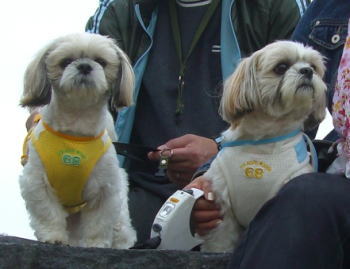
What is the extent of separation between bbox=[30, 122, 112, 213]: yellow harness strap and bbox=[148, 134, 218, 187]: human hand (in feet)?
1.40

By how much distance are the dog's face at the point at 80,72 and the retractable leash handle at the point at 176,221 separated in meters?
0.68

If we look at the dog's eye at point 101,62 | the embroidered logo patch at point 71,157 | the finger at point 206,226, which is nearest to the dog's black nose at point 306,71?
the finger at point 206,226

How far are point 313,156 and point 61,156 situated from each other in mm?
1214

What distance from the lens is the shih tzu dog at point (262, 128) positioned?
3.03m

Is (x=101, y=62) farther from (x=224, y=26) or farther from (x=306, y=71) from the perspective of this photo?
(x=306, y=71)

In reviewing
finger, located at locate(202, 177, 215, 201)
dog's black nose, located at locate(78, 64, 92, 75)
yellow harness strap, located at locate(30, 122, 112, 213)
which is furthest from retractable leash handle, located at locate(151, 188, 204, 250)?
dog's black nose, located at locate(78, 64, 92, 75)

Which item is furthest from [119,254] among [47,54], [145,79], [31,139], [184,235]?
[145,79]

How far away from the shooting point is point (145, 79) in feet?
13.4

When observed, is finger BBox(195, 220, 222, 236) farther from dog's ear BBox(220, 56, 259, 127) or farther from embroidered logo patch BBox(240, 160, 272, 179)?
dog's ear BBox(220, 56, 259, 127)

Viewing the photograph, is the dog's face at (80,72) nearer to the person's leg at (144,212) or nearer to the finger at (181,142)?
the finger at (181,142)

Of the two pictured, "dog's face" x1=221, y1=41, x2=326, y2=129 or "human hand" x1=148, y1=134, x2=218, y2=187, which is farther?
"human hand" x1=148, y1=134, x2=218, y2=187

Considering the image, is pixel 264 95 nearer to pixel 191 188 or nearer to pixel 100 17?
pixel 191 188

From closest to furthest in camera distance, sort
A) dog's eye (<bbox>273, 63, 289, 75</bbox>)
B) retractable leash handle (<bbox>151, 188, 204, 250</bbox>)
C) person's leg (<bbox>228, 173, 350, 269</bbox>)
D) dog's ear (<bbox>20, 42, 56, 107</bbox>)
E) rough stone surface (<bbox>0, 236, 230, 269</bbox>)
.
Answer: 1. person's leg (<bbox>228, 173, 350, 269</bbox>)
2. rough stone surface (<bbox>0, 236, 230, 269</bbox>)
3. retractable leash handle (<bbox>151, 188, 204, 250</bbox>)
4. dog's eye (<bbox>273, 63, 289, 75</bbox>)
5. dog's ear (<bbox>20, 42, 56, 107</bbox>)

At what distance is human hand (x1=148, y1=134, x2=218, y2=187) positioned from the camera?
12.0 feet
